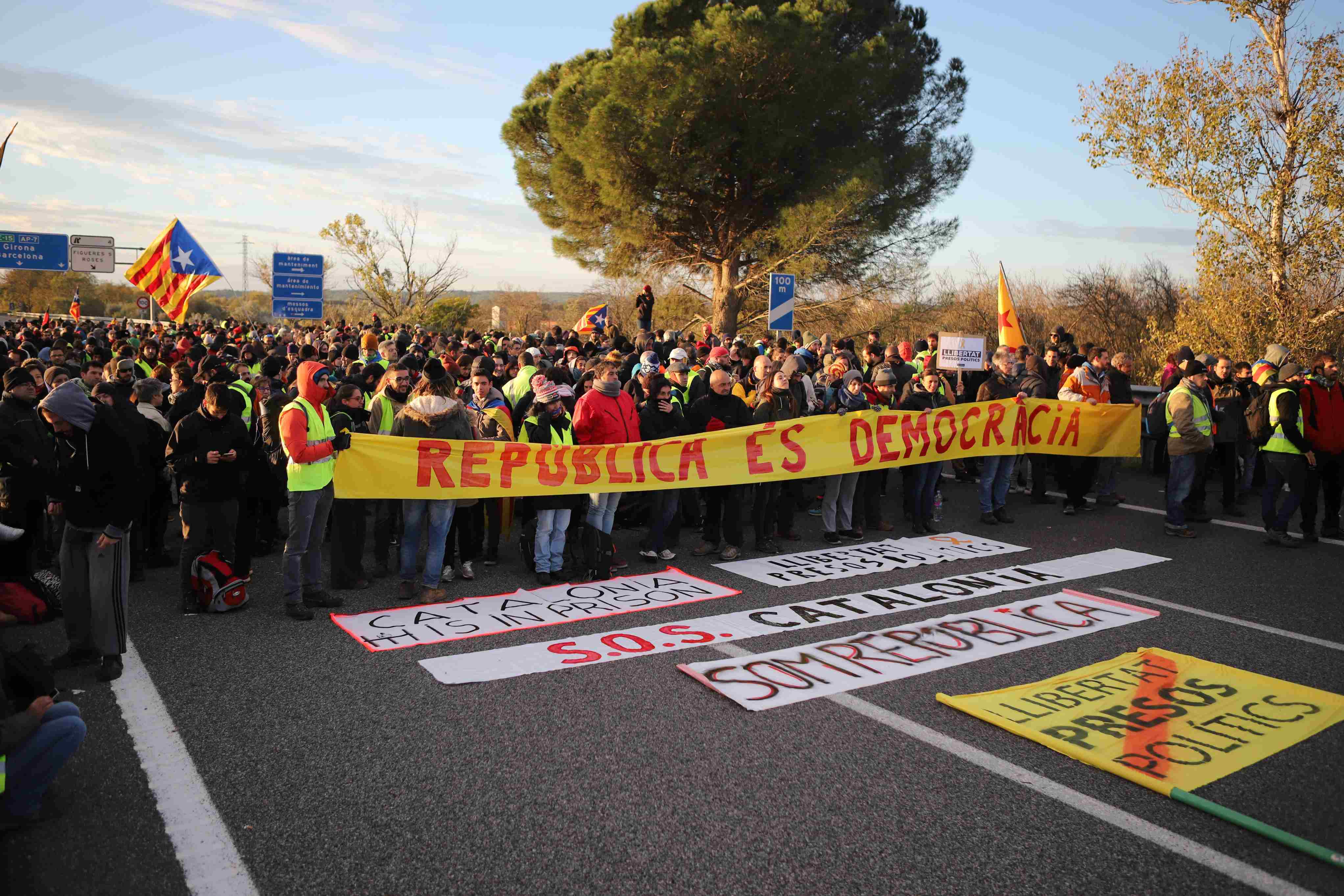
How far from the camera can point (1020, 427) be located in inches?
453

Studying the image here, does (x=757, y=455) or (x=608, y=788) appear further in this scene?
(x=757, y=455)

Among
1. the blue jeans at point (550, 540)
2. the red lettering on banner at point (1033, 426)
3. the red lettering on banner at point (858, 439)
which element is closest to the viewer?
the blue jeans at point (550, 540)

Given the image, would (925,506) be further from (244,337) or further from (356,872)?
(244,337)

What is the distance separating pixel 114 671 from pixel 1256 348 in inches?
745

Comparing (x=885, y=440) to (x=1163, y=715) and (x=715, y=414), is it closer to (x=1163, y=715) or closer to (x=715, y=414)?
(x=715, y=414)

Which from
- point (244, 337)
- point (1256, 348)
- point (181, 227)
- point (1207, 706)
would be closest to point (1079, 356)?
point (1256, 348)

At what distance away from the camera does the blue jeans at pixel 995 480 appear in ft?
36.2

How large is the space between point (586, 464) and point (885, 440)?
3.69 metres

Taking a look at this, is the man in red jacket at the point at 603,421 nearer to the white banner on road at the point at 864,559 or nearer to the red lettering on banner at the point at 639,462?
the red lettering on banner at the point at 639,462

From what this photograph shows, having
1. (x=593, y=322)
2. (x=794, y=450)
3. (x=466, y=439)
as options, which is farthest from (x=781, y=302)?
(x=593, y=322)

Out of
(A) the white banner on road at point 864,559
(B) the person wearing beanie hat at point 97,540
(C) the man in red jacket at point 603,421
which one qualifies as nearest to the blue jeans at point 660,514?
(C) the man in red jacket at point 603,421

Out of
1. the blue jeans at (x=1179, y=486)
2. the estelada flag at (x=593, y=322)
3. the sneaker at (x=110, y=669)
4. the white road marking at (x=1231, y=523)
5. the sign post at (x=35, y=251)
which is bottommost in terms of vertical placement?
the sneaker at (x=110, y=669)

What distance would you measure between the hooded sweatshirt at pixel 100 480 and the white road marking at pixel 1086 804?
14.9ft

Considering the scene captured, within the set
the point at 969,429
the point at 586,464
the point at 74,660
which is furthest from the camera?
the point at 969,429
